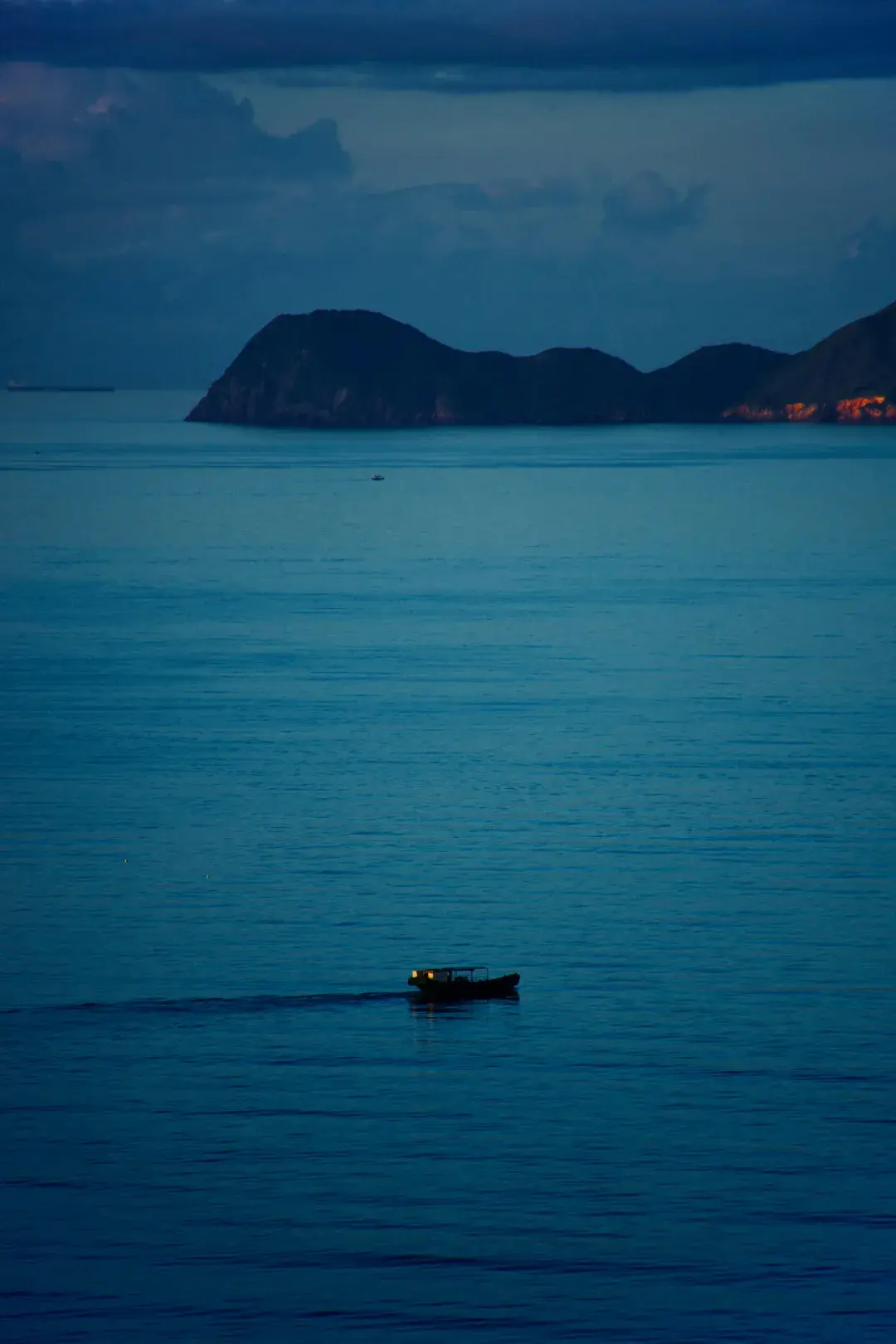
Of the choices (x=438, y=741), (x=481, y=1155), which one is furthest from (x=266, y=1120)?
(x=438, y=741)

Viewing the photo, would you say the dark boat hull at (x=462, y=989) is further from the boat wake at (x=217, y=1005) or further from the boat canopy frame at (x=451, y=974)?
the boat wake at (x=217, y=1005)

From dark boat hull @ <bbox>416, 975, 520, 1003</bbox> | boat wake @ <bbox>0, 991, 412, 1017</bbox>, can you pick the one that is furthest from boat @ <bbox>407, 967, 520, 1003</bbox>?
boat wake @ <bbox>0, 991, 412, 1017</bbox>

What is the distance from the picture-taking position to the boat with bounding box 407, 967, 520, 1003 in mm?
31797

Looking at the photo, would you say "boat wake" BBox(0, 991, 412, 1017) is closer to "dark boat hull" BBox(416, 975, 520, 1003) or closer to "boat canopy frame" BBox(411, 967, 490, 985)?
"dark boat hull" BBox(416, 975, 520, 1003)

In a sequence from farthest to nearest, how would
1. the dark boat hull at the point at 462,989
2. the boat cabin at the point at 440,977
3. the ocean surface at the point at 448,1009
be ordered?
the dark boat hull at the point at 462,989
the boat cabin at the point at 440,977
the ocean surface at the point at 448,1009

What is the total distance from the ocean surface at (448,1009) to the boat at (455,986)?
276mm

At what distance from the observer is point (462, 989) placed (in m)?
31.9

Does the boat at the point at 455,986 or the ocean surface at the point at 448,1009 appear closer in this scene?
the ocean surface at the point at 448,1009

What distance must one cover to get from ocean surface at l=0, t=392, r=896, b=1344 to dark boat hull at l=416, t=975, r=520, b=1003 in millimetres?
267

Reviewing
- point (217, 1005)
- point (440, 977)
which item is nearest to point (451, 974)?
point (440, 977)

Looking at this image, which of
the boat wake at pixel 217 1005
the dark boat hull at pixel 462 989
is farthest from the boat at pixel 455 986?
the boat wake at pixel 217 1005

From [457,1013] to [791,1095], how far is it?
5822 mm

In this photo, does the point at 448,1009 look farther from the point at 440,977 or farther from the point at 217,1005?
the point at 217,1005

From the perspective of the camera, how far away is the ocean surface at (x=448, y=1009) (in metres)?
23.5
